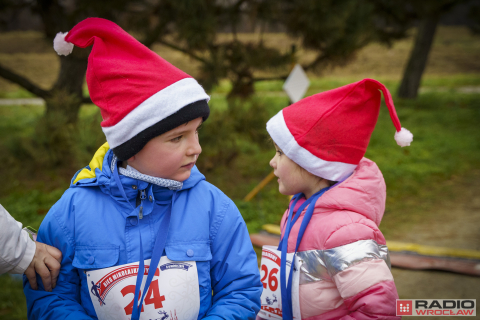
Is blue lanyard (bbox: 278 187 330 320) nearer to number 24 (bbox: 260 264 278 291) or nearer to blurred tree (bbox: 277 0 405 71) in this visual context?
number 24 (bbox: 260 264 278 291)

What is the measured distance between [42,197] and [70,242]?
322 cm

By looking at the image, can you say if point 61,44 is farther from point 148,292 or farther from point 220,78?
point 220,78

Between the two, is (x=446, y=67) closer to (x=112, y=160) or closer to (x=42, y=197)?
(x=42, y=197)

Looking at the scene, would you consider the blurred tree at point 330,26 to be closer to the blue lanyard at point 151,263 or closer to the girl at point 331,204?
the girl at point 331,204

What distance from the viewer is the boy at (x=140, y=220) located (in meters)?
1.12

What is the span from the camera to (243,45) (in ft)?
12.1

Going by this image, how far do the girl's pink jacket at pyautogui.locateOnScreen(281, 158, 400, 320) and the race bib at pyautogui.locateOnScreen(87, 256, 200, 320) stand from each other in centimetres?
47

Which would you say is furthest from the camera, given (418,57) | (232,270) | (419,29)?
(418,57)

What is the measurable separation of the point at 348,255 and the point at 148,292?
647 mm

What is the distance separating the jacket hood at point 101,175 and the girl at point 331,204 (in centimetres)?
44

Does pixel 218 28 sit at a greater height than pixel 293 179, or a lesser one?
greater

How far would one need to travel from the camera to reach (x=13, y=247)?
A: 1102 millimetres

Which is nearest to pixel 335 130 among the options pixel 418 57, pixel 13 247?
pixel 13 247

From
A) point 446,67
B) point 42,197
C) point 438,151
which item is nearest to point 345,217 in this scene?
point 42,197
